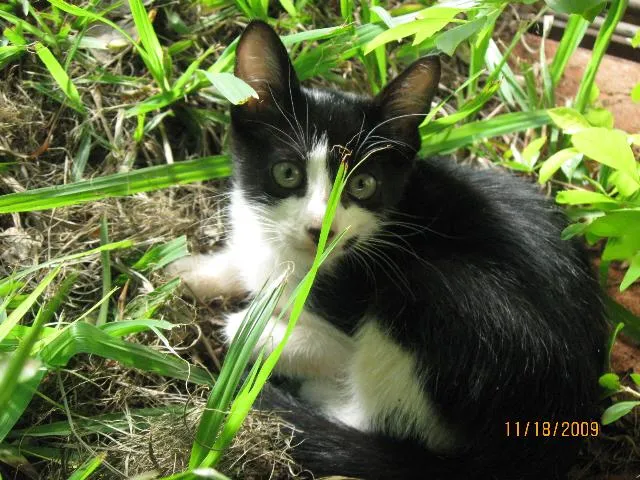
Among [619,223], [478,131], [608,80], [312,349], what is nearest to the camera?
[619,223]

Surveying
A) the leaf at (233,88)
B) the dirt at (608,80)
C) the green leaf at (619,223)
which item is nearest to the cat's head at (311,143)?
the leaf at (233,88)

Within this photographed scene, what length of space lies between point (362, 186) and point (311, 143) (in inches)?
8.3

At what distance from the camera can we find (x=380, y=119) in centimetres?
201

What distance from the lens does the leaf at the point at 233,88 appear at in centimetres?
173

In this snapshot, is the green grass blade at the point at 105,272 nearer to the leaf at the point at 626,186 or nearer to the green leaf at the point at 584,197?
the green leaf at the point at 584,197

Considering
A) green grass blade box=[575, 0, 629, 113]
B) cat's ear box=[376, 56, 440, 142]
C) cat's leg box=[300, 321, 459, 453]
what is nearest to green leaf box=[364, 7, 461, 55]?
cat's ear box=[376, 56, 440, 142]

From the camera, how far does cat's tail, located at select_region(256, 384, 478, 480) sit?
70.9 inches

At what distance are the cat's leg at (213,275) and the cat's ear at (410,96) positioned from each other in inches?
33.4

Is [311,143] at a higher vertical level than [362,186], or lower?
higher

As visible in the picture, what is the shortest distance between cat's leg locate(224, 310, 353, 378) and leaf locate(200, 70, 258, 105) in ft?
2.42

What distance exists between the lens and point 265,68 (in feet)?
6.27

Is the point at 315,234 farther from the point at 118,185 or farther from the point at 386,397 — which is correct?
the point at 118,185

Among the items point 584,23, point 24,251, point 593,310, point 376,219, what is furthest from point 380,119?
point 24,251
